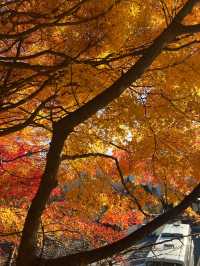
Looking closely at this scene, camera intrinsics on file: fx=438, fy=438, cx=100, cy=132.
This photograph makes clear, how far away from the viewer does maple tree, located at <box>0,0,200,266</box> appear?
14.1 ft

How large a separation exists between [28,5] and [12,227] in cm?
731

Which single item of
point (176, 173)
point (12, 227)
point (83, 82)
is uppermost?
point (83, 82)

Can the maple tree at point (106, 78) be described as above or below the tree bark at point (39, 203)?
above

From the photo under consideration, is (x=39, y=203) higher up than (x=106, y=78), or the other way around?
(x=106, y=78)

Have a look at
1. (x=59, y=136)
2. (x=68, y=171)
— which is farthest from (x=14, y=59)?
(x=68, y=171)

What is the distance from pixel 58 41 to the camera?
627cm

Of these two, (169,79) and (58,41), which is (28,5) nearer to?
(58,41)

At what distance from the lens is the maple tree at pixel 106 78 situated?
4.30 meters

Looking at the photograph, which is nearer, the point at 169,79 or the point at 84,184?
the point at 169,79

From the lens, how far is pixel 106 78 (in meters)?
6.03

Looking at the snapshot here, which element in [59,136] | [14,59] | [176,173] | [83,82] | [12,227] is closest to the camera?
[59,136]

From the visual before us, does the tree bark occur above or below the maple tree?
below

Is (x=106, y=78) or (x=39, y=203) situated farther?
(x=106, y=78)

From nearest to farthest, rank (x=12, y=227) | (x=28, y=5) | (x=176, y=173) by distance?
(x=28, y=5), (x=176, y=173), (x=12, y=227)
